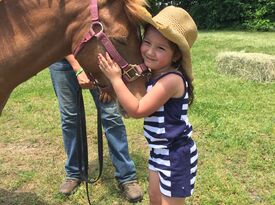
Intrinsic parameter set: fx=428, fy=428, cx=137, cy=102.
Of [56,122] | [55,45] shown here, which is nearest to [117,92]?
[55,45]

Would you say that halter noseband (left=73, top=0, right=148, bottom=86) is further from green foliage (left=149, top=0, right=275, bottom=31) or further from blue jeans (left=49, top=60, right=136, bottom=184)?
green foliage (left=149, top=0, right=275, bottom=31)

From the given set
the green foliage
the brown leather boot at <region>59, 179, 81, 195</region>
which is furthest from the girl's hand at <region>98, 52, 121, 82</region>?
the green foliage

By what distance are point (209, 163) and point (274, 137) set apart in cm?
116

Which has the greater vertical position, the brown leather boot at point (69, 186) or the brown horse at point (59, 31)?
the brown horse at point (59, 31)

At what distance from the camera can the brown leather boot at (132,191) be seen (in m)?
4.00

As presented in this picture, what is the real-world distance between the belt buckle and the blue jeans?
4.56 ft

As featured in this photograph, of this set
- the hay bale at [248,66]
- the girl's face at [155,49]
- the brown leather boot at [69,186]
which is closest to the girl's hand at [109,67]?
the girl's face at [155,49]

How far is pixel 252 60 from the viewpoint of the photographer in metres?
9.04

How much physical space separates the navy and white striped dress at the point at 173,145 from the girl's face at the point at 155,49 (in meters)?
0.22

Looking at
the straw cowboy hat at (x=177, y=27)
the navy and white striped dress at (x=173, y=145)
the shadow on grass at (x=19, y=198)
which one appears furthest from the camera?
the shadow on grass at (x=19, y=198)

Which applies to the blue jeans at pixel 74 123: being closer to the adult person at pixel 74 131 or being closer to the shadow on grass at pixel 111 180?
the adult person at pixel 74 131

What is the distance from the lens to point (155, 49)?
2.46 m

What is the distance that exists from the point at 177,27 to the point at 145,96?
442mm

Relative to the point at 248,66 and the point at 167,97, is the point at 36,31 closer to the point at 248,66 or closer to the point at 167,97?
the point at 167,97
